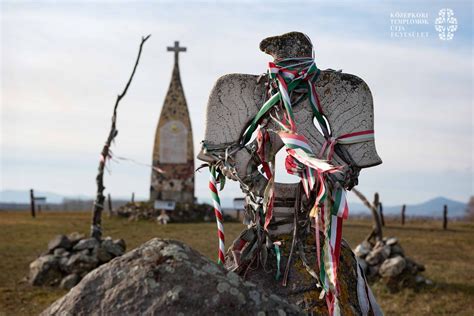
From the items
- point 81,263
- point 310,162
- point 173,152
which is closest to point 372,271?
point 81,263

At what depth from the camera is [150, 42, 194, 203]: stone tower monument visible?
1048 inches

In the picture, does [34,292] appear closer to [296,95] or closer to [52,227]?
[296,95]

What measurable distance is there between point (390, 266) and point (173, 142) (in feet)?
51.7

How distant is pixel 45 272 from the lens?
41.4 ft

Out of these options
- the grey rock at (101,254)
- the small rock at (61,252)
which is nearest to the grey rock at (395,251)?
the grey rock at (101,254)

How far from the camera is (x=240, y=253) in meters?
4.57

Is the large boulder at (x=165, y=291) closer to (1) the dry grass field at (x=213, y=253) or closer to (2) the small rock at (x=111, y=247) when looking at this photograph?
(1) the dry grass field at (x=213, y=253)

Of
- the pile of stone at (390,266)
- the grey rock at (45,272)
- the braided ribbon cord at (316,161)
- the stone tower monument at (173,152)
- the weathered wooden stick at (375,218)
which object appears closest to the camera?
the braided ribbon cord at (316,161)

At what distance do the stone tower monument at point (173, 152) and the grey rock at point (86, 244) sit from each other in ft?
42.8

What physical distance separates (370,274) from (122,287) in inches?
421

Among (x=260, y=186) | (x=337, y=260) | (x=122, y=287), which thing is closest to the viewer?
(x=122, y=287)

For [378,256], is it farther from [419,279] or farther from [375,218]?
[375,218]

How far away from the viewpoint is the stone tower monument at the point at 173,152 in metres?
26.6

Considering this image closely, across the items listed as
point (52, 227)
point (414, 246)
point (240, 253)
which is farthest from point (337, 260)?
point (52, 227)
